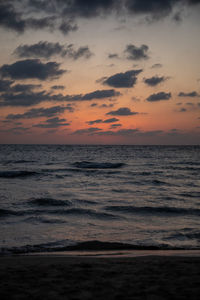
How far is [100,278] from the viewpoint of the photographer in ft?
13.8

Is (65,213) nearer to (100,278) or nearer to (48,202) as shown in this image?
(48,202)

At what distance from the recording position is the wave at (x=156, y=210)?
1092 centimetres

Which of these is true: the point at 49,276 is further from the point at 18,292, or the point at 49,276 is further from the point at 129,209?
the point at 129,209

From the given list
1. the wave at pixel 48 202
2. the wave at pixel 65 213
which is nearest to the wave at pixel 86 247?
the wave at pixel 65 213

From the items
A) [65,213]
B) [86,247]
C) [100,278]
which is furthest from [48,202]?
[100,278]

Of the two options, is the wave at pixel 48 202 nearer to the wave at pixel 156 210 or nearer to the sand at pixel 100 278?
the wave at pixel 156 210

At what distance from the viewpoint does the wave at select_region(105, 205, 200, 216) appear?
10922mm

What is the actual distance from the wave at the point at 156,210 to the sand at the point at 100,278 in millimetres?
→ 5516

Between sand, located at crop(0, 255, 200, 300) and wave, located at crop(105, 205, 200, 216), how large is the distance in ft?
18.1

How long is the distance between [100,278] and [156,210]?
7.51 metres

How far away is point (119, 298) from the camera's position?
11.3 ft

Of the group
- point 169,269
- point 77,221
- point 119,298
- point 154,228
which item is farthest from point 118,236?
point 119,298

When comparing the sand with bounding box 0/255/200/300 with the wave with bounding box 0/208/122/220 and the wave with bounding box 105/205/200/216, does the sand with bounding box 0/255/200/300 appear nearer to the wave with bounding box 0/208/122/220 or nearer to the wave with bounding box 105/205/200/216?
the wave with bounding box 0/208/122/220

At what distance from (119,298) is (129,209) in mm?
8053
